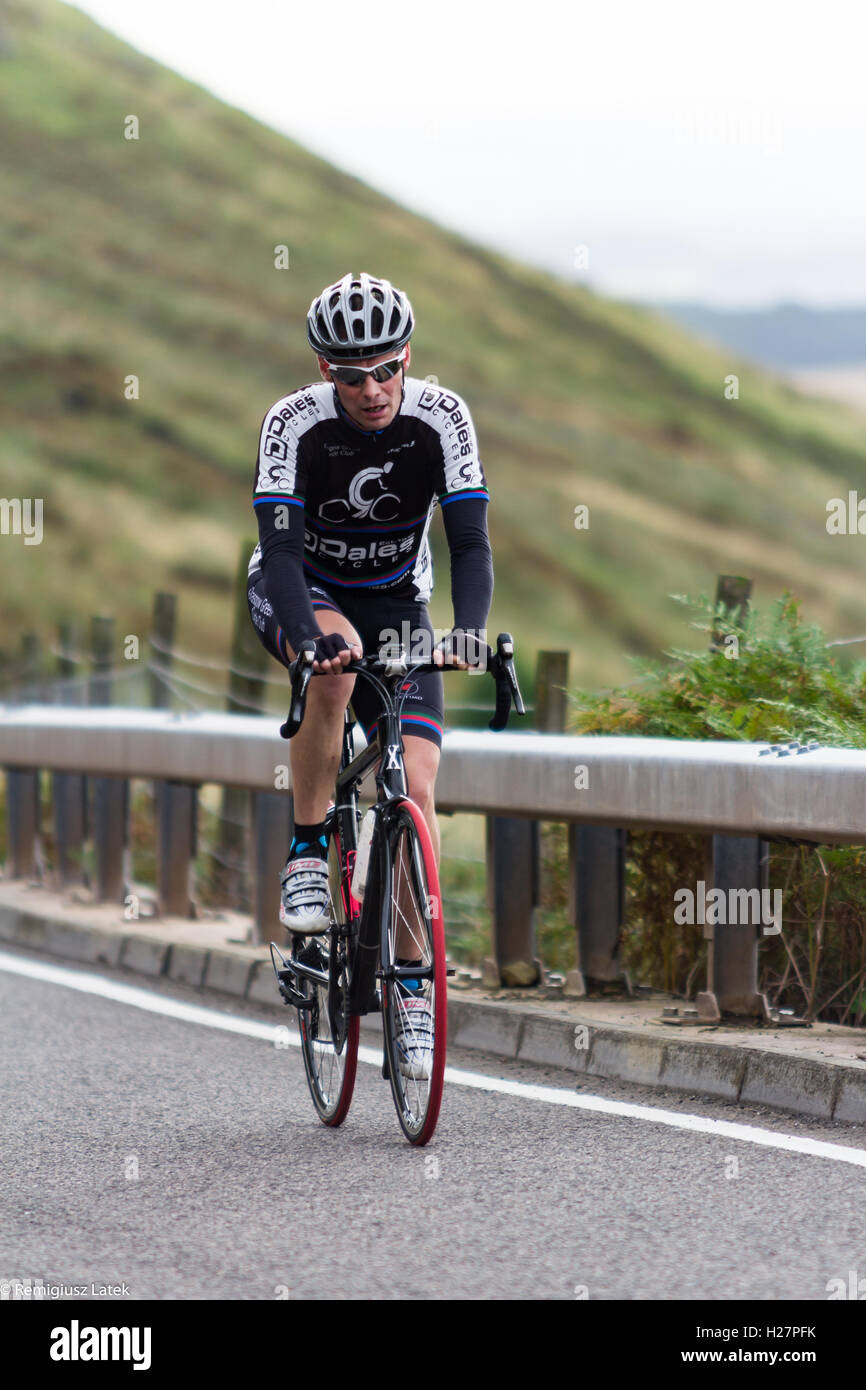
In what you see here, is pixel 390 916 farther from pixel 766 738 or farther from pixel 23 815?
pixel 23 815

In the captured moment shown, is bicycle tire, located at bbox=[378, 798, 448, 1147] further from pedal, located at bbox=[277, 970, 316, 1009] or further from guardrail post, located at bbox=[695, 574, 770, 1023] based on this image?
guardrail post, located at bbox=[695, 574, 770, 1023]

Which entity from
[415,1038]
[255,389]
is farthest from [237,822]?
[255,389]

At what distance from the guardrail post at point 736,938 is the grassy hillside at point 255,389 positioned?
85574 millimetres

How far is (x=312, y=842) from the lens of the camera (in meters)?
6.14

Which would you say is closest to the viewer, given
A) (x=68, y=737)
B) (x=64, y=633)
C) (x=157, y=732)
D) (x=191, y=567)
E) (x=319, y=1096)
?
(x=319, y=1096)

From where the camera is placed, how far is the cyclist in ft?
18.6

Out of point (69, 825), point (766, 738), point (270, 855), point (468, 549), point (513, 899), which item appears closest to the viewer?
point (468, 549)

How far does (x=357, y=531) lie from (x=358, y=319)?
2.25 feet

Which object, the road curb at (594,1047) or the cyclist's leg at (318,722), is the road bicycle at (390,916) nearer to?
the cyclist's leg at (318,722)

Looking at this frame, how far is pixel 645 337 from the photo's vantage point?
557ft

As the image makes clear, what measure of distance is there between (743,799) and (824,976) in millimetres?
851

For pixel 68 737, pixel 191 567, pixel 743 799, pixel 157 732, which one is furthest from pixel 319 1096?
pixel 191 567
